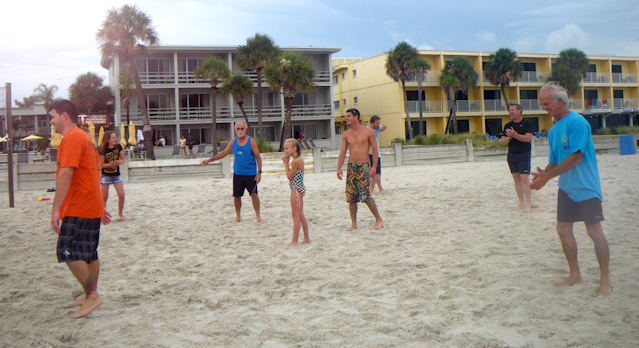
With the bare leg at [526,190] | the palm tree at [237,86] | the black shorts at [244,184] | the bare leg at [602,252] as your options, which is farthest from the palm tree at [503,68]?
the bare leg at [602,252]

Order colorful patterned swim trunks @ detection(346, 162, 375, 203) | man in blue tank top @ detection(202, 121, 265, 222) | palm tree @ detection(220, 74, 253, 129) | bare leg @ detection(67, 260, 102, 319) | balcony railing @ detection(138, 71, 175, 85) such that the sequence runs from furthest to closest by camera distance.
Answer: balcony railing @ detection(138, 71, 175, 85) → palm tree @ detection(220, 74, 253, 129) → man in blue tank top @ detection(202, 121, 265, 222) → colorful patterned swim trunks @ detection(346, 162, 375, 203) → bare leg @ detection(67, 260, 102, 319)

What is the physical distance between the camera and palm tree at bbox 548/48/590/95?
41.7 meters

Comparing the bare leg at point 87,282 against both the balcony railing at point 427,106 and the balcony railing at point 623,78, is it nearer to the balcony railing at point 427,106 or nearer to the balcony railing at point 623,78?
the balcony railing at point 427,106

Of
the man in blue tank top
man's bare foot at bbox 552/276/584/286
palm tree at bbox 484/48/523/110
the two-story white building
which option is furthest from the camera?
palm tree at bbox 484/48/523/110

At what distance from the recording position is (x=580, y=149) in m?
3.43

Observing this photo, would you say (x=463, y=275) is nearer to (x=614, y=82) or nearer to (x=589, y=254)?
Result: (x=589, y=254)

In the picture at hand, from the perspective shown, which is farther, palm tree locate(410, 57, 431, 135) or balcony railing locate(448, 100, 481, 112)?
balcony railing locate(448, 100, 481, 112)

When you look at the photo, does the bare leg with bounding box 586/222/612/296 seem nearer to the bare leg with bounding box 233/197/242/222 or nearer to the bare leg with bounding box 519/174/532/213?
the bare leg with bounding box 519/174/532/213

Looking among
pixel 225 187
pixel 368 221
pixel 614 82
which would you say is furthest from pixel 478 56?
pixel 368 221

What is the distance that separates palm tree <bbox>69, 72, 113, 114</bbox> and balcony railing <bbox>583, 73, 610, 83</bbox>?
4316 centimetres

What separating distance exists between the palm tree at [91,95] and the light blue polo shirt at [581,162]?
1610 inches

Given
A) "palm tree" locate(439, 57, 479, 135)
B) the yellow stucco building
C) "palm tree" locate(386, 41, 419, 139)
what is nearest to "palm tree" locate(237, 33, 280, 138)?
"palm tree" locate(386, 41, 419, 139)

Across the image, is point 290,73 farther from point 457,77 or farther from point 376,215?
point 376,215

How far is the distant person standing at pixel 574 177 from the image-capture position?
3477 mm
